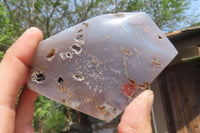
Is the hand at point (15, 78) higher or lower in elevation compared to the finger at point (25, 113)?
higher

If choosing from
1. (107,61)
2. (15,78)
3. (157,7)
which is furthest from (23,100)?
(157,7)

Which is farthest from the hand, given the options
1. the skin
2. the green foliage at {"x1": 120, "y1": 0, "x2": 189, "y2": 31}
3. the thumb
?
the green foliage at {"x1": 120, "y1": 0, "x2": 189, "y2": 31}

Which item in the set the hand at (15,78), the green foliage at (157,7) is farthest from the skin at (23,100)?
the green foliage at (157,7)

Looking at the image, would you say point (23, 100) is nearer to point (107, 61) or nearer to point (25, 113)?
point (25, 113)

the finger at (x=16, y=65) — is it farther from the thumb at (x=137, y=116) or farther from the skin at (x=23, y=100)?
the thumb at (x=137, y=116)

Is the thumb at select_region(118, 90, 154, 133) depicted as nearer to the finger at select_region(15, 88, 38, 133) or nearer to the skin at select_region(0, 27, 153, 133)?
the skin at select_region(0, 27, 153, 133)
